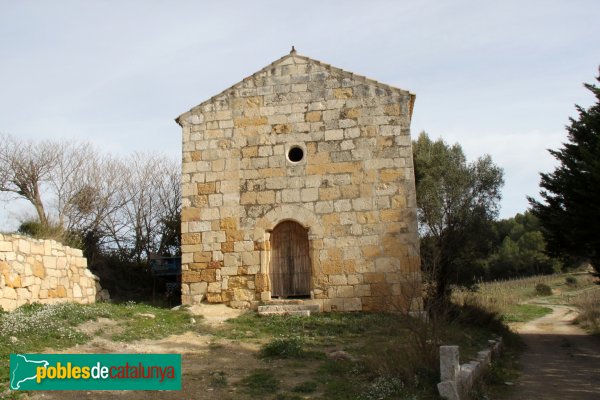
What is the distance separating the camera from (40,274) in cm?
1155

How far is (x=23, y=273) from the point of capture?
1089 cm

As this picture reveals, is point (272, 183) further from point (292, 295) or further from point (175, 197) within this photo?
point (175, 197)

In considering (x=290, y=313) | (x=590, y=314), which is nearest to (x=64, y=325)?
(x=290, y=313)

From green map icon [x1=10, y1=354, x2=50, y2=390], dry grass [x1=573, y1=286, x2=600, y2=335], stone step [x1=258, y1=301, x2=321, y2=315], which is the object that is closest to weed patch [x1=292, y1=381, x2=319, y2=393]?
green map icon [x1=10, y1=354, x2=50, y2=390]

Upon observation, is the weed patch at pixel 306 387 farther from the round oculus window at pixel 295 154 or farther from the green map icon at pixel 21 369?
the round oculus window at pixel 295 154

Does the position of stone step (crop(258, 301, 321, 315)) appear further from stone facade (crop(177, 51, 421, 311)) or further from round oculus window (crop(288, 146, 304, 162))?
round oculus window (crop(288, 146, 304, 162))

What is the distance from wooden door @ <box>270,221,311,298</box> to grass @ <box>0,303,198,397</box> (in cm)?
233

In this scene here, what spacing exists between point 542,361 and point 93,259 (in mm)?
13904

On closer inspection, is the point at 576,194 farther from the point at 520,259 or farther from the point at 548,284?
the point at 520,259

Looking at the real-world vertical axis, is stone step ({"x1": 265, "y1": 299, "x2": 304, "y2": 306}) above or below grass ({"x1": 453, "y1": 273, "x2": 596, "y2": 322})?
above

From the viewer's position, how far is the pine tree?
9.95 meters

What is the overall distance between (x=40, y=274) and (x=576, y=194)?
11547 millimetres

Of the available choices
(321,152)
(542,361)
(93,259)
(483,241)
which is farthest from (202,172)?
(483,241)

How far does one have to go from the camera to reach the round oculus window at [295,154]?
13094 mm
